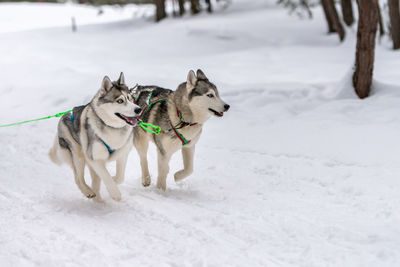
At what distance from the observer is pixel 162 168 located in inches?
216

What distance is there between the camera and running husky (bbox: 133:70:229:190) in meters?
5.05

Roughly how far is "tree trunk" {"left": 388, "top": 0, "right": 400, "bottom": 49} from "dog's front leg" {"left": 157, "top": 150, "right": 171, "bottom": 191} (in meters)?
8.11

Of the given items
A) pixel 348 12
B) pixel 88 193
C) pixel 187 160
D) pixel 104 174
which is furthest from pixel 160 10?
pixel 104 174

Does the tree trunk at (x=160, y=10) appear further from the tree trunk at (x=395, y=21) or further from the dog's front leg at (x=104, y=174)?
the dog's front leg at (x=104, y=174)

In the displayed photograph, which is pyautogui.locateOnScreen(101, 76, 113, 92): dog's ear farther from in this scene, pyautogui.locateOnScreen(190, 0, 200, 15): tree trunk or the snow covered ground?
pyautogui.locateOnScreen(190, 0, 200, 15): tree trunk

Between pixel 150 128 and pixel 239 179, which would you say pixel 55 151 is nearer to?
pixel 150 128

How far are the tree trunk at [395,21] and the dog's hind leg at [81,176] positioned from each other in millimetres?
8972

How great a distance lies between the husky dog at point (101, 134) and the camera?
4473 mm

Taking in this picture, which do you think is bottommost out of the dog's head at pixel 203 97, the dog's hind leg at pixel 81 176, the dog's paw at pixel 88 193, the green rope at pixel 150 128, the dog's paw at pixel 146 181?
the dog's paw at pixel 146 181

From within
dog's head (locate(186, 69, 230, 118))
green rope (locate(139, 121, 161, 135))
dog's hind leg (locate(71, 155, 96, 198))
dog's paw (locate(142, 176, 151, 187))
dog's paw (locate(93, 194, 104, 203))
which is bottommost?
dog's paw (locate(142, 176, 151, 187))

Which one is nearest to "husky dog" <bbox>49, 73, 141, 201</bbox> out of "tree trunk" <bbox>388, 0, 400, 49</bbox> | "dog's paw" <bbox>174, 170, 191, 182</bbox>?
"dog's paw" <bbox>174, 170, 191, 182</bbox>

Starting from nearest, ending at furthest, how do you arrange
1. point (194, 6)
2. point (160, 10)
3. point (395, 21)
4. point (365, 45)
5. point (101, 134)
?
1. point (101, 134)
2. point (365, 45)
3. point (395, 21)
4. point (160, 10)
5. point (194, 6)

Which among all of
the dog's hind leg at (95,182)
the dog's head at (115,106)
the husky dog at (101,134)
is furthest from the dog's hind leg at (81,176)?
the dog's head at (115,106)

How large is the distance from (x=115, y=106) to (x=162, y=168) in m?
1.32
